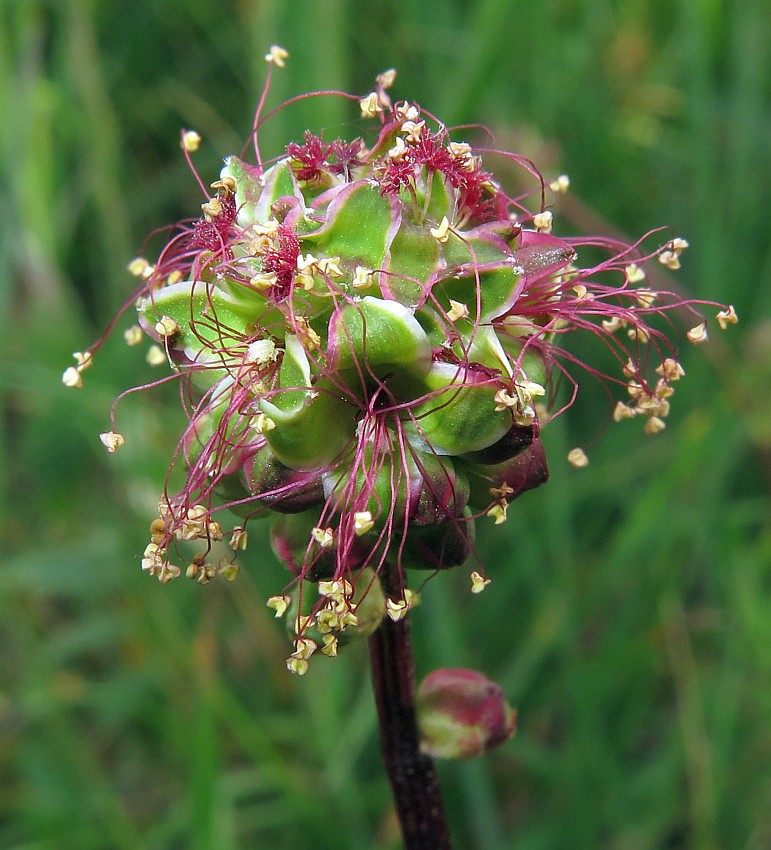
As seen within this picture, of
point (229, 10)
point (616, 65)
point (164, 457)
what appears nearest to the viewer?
point (164, 457)

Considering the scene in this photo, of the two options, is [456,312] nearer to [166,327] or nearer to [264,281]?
[264,281]

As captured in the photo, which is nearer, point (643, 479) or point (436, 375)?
point (436, 375)

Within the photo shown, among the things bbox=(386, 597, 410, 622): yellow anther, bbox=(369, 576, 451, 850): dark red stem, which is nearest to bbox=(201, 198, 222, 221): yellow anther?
bbox=(386, 597, 410, 622): yellow anther

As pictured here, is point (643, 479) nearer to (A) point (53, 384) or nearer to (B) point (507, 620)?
(B) point (507, 620)

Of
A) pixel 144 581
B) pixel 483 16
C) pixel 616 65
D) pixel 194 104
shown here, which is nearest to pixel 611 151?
pixel 616 65

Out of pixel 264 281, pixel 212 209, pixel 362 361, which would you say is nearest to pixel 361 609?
pixel 362 361

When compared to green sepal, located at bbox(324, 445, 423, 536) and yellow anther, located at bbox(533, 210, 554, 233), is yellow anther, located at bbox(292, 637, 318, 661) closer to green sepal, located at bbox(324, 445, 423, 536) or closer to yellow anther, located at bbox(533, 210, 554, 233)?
green sepal, located at bbox(324, 445, 423, 536)
